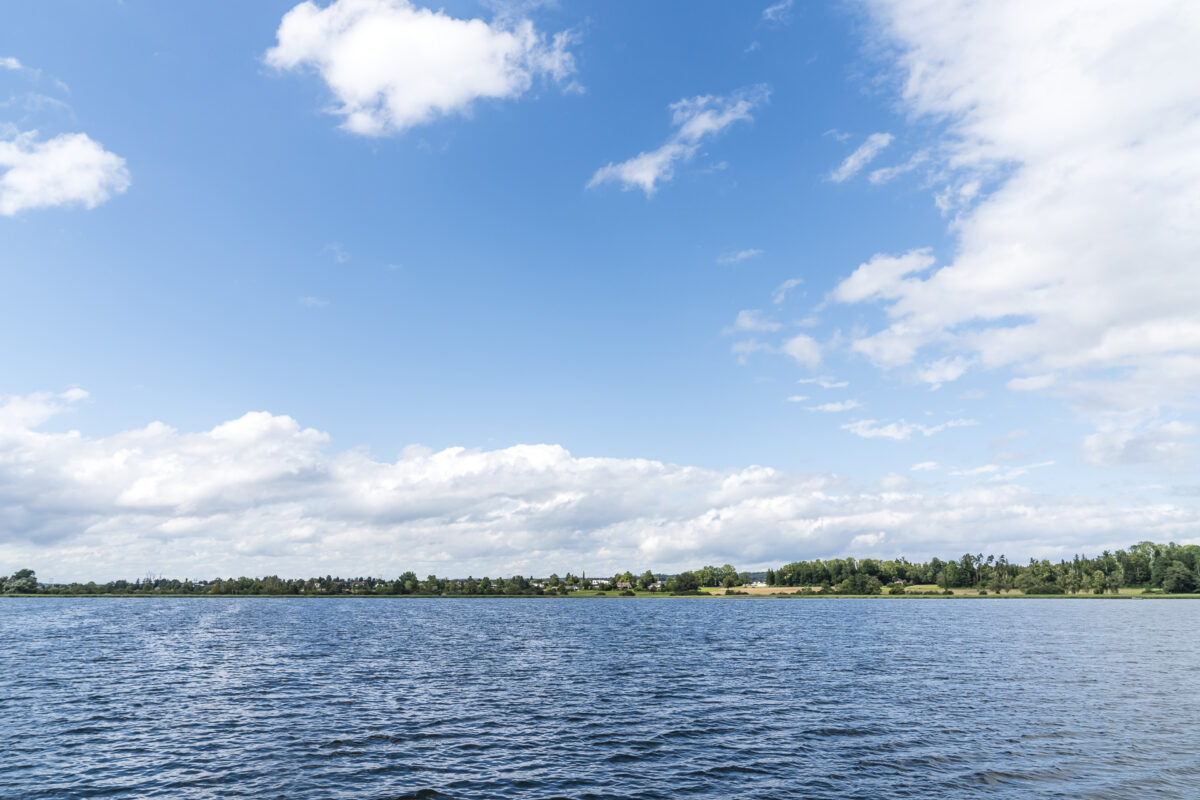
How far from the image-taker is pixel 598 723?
161 feet

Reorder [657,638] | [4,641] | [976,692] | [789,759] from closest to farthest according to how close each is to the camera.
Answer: [789,759] → [976,692] → [4,641] → [657,638]

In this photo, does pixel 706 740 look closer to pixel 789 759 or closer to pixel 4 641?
pixel 789 759

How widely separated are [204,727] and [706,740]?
37.2 m

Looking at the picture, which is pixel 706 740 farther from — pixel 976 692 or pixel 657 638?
pixel 657 638

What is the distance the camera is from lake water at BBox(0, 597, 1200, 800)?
34.4 meters

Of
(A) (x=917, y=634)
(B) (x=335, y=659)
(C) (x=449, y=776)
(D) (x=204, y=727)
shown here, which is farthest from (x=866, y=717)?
(A) (x=917, y=634)

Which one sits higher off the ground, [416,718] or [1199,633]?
[416,718]

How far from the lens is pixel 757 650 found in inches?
3974

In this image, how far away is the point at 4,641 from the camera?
365ft

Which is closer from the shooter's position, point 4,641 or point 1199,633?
point 4,641

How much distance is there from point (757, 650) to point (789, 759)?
2595 inches

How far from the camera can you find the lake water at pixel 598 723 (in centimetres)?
3441

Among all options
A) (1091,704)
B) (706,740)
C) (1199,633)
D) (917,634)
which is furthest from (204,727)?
(1199,633)

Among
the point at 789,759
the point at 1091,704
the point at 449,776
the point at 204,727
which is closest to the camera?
the point at 449,776
